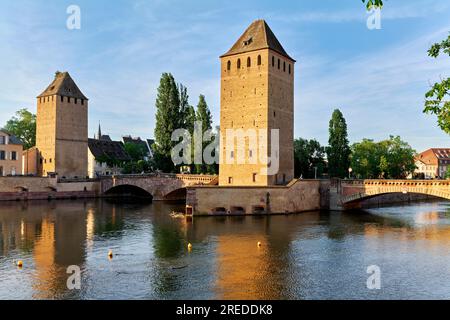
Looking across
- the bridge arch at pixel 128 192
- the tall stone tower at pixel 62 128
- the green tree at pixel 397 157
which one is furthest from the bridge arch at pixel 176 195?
the green tree at pixel 397 157

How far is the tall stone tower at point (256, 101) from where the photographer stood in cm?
4231

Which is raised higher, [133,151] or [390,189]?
[133,151]

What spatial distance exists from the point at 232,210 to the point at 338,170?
2304 cm

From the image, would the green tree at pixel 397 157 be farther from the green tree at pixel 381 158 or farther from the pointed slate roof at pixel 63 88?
the pointed slate roof at pixel 63 88

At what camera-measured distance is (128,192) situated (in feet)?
216

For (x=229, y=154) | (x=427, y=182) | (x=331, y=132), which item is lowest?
(x=427, y=182)

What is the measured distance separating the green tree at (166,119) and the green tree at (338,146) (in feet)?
67.2

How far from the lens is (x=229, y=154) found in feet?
147

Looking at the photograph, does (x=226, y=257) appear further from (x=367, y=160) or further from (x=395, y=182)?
(x=367, y=160)

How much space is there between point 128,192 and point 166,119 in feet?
54.1

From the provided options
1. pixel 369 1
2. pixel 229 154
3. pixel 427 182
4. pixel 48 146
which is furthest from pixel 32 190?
pixel 369 1

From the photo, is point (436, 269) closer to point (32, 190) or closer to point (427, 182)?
point (427, 182)

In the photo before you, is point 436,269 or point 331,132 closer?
point 436,269

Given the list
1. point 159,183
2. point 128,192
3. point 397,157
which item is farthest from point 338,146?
point 128,192
